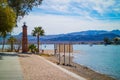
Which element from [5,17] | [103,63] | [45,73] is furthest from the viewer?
[103,63]

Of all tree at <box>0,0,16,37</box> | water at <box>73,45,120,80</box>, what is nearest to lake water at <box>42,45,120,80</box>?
water at <box>73,45,120,80</box>

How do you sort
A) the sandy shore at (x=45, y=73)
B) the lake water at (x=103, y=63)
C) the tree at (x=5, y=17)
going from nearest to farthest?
the sandy shore at (x=45, y=73) → the tree at (x=5, y=17) → the lake water at (x=103, y=63)

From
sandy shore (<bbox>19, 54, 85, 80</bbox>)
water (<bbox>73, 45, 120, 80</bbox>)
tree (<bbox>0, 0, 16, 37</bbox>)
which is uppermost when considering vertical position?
tree (<bbox>0, 0, 16, 37</bbox>)

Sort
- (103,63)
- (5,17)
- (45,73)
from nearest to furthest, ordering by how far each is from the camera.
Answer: (45,73), (5,17), (103,63)

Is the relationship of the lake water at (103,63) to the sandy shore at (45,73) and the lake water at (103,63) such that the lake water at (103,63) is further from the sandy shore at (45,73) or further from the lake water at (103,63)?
the sandy shore at (45,73)

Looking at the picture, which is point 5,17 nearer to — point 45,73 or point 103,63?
point 45,73

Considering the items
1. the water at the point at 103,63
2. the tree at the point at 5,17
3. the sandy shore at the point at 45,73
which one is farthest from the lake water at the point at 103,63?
the tree at the point at 5,17

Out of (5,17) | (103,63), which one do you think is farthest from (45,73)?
(103,63)

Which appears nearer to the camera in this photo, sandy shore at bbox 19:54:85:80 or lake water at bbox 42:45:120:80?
sandy shore at bbox 19:54:85:80

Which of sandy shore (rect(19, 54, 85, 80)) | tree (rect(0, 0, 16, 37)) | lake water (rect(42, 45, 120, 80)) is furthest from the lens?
lake water (rect(42, 45, 120, 80))

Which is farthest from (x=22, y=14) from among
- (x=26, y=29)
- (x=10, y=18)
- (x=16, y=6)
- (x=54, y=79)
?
(x=54, y=79)

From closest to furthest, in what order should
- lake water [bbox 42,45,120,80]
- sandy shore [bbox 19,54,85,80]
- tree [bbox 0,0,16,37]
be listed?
sandy shore [bbox 19,54,85,80] < tree [bbox 0,0,16,37] < lake water [bbox 42,45,120,80]

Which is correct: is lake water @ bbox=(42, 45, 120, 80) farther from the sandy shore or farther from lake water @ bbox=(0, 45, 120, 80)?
the sandy shore

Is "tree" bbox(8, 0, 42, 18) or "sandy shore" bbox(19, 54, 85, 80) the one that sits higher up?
"tree" bbox(8, 0, 42, 18)
